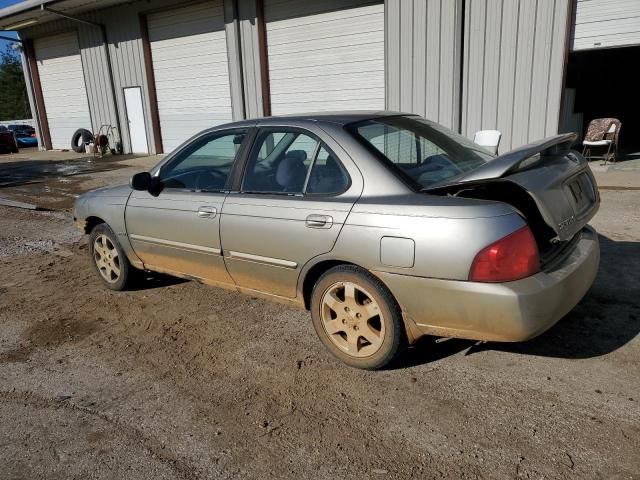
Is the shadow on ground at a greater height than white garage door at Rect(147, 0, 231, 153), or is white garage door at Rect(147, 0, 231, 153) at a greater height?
white garage door at Rect(147, 0, 231, 153)

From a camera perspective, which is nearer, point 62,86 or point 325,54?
point 325,54

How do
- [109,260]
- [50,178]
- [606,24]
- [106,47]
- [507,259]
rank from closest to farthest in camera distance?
1. [507,259]
2. [109,260]
3. [606,24]
4. [50,178]
5. [106,47]

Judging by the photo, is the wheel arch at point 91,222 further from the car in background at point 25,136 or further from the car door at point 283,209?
the car in background at point 25,136

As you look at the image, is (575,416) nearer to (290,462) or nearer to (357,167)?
(290,462)

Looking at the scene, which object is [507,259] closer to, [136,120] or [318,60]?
[318,60]

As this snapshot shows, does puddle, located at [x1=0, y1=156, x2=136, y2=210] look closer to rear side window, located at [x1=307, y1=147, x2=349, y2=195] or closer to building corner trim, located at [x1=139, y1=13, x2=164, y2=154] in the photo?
building corner trim, located at [x1=139, y1=13, x2=164, y2=154]


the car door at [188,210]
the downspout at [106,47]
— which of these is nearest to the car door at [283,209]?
the car door at [188,210]

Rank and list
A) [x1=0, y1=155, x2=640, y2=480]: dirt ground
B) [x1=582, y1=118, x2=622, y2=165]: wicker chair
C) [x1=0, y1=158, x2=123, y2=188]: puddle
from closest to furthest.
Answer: [x1=0, y1=155, x2=640, y2=480]: dirt ground < [x1=582, y1=118, x2=622, y2=165]: wicker chair < [x1=0, y1=158, x2=123, y2=188]: puddle

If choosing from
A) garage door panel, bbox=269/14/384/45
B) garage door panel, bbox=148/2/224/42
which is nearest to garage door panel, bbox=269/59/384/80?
garage door panel, bbox=269/14/384/45

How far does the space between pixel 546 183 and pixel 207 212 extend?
7.42 feet

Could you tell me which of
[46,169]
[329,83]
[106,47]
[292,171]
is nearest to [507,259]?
[292,171]

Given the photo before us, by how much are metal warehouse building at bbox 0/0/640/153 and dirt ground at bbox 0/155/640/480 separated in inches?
252

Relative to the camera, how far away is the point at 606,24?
29.1 feet

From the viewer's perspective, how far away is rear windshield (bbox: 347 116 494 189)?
10.3 ft
